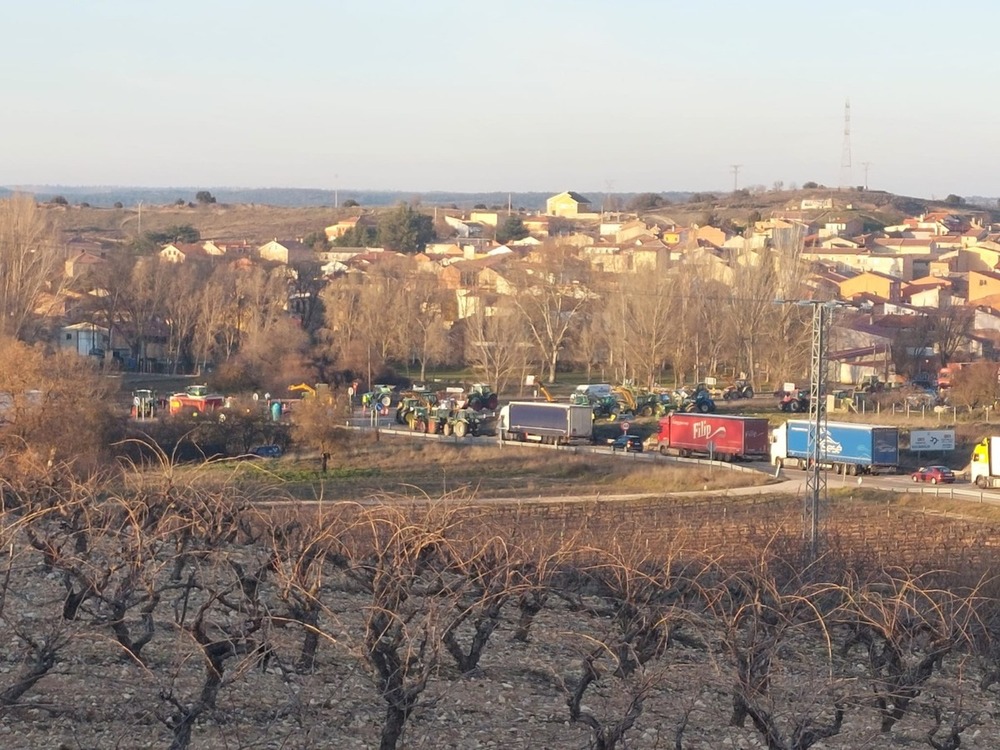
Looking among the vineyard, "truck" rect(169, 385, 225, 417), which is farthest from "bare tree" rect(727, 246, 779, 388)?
the vineyard

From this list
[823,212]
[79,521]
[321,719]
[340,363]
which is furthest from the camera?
[823,212]

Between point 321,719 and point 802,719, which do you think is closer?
point 802,719

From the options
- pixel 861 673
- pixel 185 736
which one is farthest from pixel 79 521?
pixel 861 673

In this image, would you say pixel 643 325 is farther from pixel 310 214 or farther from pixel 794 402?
pixel 310 214

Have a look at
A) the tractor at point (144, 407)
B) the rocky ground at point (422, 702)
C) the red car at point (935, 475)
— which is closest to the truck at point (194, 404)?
the tractor at point (144, 407)

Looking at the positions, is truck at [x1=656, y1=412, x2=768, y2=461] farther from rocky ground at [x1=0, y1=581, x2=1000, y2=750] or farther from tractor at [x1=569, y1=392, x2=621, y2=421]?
rocky ground at [x1=0, y1=581, x2=1000, y2=750]

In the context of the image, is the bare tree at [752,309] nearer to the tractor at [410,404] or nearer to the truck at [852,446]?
the tractor at [410,404]

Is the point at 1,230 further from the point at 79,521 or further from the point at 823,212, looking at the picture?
the point at 823,212
